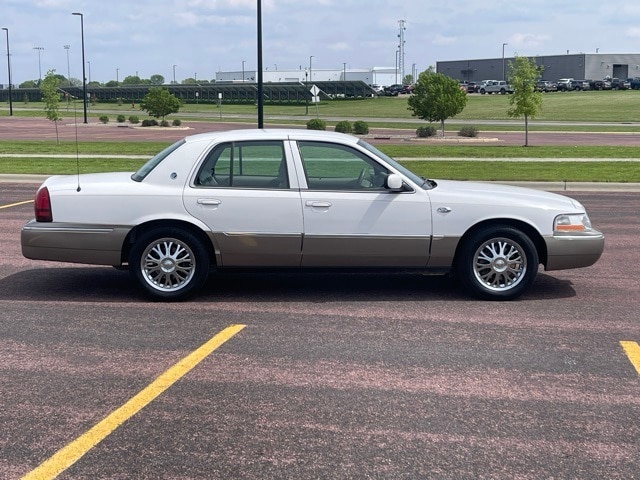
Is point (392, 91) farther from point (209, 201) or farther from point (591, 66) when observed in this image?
point (209, 201)

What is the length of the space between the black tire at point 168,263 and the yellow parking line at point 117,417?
121 cm

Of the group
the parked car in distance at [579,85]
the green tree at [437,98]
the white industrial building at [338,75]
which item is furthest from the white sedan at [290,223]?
the white industrial building at [338,75]

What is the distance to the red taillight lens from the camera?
7879 millimetres

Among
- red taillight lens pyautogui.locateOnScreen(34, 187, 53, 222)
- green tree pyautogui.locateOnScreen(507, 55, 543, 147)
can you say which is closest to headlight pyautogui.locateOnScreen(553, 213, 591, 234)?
red taillight lens pyautogui.locateOnScreen(34, 187, 53, 222)

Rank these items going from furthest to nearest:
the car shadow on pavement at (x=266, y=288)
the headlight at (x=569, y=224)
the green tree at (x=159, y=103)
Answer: the green tree at (x=159, y=103), the car shadow on pavement at (x=266, y=288), the headlight at (x=569, y=224)

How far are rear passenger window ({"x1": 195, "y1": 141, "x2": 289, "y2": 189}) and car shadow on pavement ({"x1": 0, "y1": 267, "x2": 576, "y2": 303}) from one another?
3.13 ft

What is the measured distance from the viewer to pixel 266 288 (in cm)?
859

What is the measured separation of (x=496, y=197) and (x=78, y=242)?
4.01 m

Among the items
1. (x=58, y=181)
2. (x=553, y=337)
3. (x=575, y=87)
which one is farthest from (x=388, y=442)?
(x=575, y=87)

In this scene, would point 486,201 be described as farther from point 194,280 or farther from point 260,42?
point 260,42

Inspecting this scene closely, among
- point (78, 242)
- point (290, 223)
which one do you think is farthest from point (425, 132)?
point (78, 242)

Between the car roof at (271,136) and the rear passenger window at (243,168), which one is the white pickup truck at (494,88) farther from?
the rear passenger window at (243,168)

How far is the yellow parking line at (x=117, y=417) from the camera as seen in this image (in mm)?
4258

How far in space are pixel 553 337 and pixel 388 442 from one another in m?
2.67
